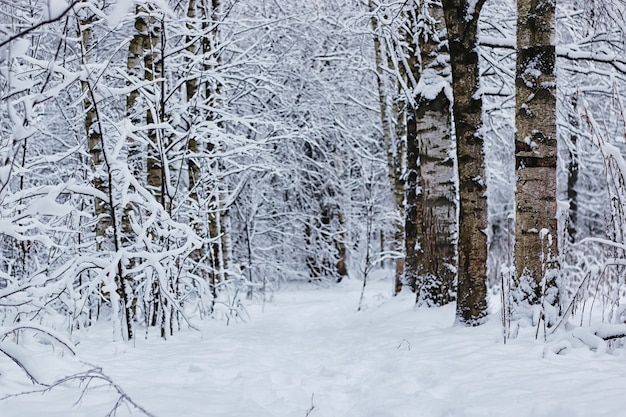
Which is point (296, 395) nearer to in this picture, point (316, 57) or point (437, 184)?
point (437, 184)

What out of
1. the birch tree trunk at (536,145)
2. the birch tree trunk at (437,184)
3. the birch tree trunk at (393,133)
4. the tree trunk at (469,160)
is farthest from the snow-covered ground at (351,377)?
the birch tree trunk at (393,133)

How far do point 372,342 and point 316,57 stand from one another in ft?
29.2

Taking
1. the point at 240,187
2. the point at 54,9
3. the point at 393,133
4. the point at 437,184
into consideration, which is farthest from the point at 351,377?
the point at 393,133

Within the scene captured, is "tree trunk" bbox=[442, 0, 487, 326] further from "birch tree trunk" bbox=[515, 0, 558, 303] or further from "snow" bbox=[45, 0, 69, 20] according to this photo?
"snow" bbox=[45, 0, 69, 20]

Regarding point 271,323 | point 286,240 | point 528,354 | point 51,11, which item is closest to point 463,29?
point 528,354

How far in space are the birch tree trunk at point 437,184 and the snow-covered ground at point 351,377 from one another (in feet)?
1.48

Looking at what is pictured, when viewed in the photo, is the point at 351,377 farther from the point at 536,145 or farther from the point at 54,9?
the point at 54,9

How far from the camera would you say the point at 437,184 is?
20.5ft

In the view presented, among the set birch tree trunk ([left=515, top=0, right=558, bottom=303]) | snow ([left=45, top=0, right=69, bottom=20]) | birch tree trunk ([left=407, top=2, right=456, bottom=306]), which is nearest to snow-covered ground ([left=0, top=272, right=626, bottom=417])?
birch tree trunk ([left=407, top=2, right=456, bottom=306])

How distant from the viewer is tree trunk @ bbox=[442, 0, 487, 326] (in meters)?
4.94

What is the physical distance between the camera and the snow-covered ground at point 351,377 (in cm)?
251

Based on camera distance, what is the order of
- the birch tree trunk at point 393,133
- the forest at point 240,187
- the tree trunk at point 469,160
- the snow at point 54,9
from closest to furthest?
1. the snow at point 54,9
2. the forest at point 240,187
3. the tree trunk at point 469,160
4. the birch tree trunk at point 393,133

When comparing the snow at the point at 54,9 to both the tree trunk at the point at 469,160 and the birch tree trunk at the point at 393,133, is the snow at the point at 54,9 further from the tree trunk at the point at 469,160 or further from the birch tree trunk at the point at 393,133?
the birch tree trunk at the point at 393,133

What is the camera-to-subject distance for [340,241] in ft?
55.7
